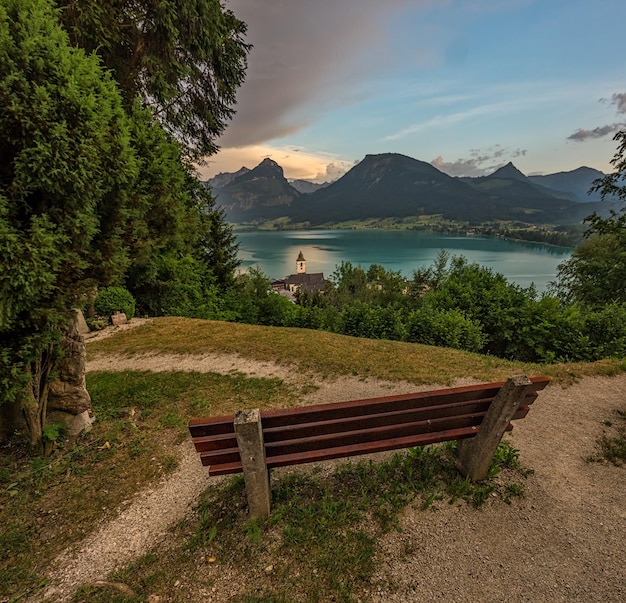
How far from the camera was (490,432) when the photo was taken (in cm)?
296

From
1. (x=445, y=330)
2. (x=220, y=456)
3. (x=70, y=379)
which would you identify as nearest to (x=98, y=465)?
(x=70, y=379)

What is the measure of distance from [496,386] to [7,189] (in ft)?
16.2

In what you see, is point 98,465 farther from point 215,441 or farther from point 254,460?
point 254,460

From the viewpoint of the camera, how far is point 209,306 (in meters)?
18.3

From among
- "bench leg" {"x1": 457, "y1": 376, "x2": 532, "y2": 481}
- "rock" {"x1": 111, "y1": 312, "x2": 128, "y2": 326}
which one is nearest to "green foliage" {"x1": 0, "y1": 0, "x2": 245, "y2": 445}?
"bench leg" {"x1": 457, "y1": 376, "x2": 532, "y2": 481}

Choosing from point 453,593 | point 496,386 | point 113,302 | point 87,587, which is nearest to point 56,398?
point 87,587

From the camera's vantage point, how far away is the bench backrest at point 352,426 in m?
2.48

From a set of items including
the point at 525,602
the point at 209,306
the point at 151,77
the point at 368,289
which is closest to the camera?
the point at 525,602

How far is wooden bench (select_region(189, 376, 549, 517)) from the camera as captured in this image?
2.43m

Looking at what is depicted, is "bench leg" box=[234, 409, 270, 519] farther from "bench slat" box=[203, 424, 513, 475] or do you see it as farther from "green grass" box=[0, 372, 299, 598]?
"green grass" box=[0, 372, 299, 598]

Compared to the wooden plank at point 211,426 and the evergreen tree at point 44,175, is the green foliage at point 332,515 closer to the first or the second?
the wooden plank at point 211,426

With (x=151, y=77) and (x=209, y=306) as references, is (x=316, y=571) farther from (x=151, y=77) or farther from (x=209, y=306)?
(x=209, y=306)

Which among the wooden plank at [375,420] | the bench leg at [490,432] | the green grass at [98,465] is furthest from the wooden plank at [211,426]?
the bench leg at [490,432]

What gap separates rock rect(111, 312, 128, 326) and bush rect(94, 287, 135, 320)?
0.59ft
